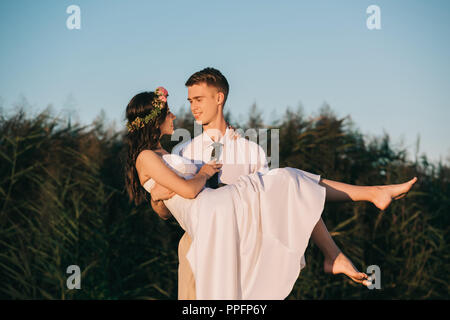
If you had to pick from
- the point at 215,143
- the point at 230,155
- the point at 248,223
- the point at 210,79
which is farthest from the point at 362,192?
the point at 210,79

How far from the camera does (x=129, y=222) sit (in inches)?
236

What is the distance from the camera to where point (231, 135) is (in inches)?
147

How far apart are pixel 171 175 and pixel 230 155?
60 centimetres

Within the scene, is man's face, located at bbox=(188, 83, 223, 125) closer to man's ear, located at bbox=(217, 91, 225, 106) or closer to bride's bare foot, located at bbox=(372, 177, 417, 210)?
man's ear, located at bbox=(217, 91, 225, 106)

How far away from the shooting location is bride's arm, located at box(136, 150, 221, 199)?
311 centimetres

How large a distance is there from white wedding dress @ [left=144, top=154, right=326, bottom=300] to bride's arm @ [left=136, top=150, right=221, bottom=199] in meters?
0.08

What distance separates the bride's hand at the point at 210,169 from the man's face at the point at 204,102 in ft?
1.55

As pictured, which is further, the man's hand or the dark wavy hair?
the dark wavy hair

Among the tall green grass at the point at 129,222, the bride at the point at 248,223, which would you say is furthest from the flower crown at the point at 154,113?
the tall green grass at the point at 129,222

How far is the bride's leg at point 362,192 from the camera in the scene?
3.29 metres

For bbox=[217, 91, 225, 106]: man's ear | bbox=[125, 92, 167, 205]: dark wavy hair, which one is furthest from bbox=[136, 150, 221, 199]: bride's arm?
bbox=[217, 91, 225, 106]: man's ear

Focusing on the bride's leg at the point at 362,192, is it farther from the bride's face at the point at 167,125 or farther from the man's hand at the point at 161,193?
the bride's face at the point at 167,125
